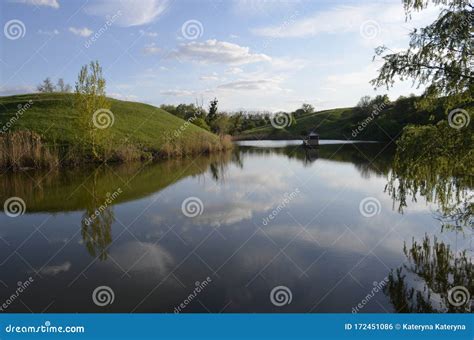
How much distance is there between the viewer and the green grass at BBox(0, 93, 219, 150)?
39.3 metres

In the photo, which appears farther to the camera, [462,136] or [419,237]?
[419,237]

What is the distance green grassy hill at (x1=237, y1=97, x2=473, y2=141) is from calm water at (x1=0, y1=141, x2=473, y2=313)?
3373 centimetres

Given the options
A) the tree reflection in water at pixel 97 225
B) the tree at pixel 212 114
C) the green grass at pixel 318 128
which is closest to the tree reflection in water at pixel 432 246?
the tree reflection in water at pixel 97 225

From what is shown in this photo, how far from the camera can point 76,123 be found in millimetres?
32125

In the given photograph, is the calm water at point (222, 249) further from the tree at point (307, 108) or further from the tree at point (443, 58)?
the tree at point (307, 108)

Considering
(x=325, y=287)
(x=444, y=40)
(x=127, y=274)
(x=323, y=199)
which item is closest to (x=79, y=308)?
(x=127, y=274)

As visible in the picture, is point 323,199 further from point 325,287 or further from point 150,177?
point 150,177

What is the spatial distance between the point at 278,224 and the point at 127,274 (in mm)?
6352

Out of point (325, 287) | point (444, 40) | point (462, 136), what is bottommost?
point (325, 287)

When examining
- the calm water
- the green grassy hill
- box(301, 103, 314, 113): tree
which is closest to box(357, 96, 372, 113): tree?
the green grassy hill

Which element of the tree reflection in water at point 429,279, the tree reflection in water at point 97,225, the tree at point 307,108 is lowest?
the tree reflection in water at point 429,279

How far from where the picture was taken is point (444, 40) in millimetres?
9031

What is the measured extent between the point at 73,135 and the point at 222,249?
33271 millimetres

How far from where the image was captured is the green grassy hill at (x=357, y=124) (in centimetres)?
7388
